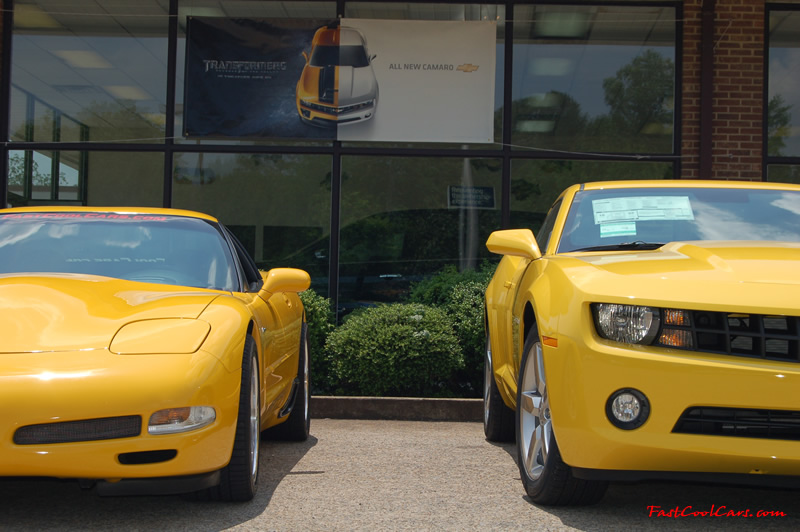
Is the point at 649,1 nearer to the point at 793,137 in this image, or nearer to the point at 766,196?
the point at 793,137

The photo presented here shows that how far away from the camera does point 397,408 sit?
755 centimetres

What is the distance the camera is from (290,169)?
10.5 metres

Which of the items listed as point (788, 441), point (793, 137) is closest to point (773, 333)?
point (788, 441)

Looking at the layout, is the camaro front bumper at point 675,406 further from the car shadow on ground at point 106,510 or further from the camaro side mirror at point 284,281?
the camaro side mirror at point 284,281

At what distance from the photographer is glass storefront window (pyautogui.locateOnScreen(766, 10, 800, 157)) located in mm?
10469

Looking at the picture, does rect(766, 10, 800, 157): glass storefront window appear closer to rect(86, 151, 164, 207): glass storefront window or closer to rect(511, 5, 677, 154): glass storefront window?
rect(511, 5, 677, 154): glass storefront window

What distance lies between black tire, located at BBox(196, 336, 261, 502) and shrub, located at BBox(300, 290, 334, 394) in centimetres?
418

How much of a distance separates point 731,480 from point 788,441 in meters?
0.27

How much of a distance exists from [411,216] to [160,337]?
6.98 metres

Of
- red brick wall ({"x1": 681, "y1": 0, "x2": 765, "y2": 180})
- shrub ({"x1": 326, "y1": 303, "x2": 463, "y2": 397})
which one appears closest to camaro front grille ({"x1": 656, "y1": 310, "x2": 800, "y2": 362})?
shrub ({"x1": 326, "y1": 303, "x2": 463, "y2": 397})

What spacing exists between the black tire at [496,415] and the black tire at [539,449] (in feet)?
4.99

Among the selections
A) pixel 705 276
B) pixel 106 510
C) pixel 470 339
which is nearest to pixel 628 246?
pixel 705 276

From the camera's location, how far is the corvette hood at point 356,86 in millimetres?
10367

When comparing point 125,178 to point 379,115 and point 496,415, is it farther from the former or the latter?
point 496,415
